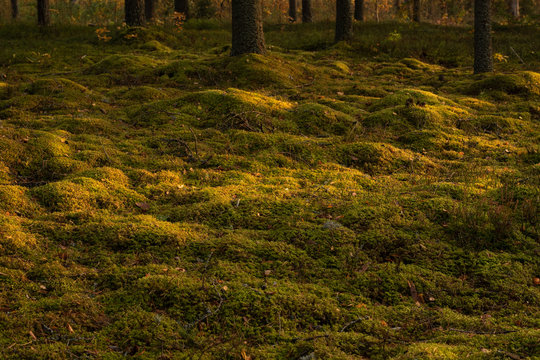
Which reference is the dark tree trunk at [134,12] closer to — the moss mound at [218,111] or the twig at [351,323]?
the moss mound at [218,111]

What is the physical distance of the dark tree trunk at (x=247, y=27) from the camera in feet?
37.9

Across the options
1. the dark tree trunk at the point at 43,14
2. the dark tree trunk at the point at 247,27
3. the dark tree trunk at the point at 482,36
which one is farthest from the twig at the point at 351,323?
the dark tree trunk at the point at 43,14

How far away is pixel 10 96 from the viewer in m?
9.49

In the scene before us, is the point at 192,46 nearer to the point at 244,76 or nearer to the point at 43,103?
the point at 244,76

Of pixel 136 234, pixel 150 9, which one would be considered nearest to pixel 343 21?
pixel 150 9

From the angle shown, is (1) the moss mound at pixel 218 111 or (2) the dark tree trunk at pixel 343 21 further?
(2) the dark tree trunk at pixel 343 21

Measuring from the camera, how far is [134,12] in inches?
717

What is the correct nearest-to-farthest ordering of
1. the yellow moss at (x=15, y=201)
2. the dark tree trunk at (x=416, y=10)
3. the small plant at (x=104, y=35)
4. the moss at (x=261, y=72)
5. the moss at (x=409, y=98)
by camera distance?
the yellow moss at (x=15, y=201)
the moss at (x=409, y=98)
the moss at (x=261, y=72)
the small plant at (x=104, y=35)
the dark tree trunk at (x=416, y=10)

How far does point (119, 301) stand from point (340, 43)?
16062 mm

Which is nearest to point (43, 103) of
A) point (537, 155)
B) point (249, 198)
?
point (249, 198)

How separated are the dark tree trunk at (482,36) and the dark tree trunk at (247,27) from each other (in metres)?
6.53

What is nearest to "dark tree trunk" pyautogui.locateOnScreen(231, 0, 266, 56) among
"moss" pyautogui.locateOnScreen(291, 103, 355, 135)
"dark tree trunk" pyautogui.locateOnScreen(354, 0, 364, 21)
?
"moss" pyautogui.locateOnScreen(291, 103, 355, 135)

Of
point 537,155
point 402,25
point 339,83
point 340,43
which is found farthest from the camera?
point 402,25

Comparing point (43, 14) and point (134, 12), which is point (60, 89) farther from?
point (43, 14)
